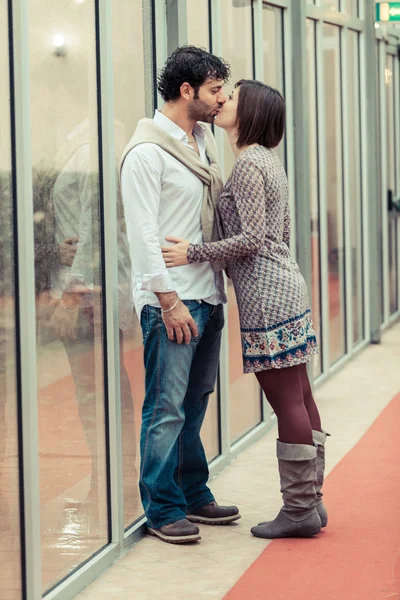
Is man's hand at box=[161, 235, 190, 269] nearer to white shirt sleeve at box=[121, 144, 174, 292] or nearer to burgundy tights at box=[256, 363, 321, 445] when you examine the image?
white shirt sleeve at box=[121, 144, 174, 292]

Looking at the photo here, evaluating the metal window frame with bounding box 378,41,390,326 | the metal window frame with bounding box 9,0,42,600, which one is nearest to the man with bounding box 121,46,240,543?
the metal window frame with bounding box 9,0,42,600

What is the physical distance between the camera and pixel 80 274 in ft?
15.2

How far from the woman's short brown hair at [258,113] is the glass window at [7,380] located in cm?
123

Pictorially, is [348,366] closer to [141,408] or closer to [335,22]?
[335,22]

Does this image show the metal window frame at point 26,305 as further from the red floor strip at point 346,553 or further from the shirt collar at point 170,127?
the shirt collar at point 170,127

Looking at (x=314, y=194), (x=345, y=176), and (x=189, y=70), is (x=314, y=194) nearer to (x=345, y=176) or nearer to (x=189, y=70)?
(x=345, y=176)

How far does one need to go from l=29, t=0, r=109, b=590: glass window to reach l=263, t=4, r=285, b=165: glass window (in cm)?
315

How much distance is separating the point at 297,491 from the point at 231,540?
0.42 meters

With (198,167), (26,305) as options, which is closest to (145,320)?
(198,167)

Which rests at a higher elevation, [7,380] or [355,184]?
[355,184]

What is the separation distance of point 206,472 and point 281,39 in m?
3.81

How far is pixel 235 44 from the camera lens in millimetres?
6973

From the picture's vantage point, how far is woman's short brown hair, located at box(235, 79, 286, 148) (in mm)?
4836

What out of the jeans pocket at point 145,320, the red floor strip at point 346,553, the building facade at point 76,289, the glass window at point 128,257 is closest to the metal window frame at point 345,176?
the building facade at point 76,289
